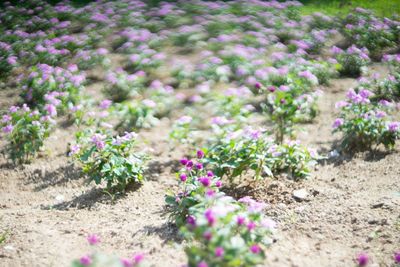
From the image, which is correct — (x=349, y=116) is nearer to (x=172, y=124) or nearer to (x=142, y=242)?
(x=172, y=124)

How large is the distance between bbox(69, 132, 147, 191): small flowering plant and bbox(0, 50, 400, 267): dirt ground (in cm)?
17

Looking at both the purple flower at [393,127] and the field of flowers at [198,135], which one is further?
the purple flower at [393,127]

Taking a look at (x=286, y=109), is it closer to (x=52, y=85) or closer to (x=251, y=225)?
(x=251, y=225)

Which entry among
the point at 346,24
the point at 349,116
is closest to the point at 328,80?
the point at 349,116

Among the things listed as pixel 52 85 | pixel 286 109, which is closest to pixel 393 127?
pixel 286 109

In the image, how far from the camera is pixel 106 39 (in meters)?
7.16

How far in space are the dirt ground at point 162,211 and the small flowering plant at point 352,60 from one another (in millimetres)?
1413

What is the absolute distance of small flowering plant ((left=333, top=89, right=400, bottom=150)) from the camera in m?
4.69

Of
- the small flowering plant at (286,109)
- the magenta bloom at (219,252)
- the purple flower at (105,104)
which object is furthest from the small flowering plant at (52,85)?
the magenta bloom at (219,252)

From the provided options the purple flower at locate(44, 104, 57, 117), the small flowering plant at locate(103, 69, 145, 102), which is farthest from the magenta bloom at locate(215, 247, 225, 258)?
the small flowering plant at locate(103, 69, 145, 102)

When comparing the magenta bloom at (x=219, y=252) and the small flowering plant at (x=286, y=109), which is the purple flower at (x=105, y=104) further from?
the magenta bloom at (x=219, y=252)

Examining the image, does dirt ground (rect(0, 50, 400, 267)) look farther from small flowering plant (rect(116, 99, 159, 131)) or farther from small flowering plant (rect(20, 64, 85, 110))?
small flowering plant (rect(20, 64, 85, 110))

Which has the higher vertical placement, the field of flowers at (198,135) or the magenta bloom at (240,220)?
the magenta bloom at (240,220)

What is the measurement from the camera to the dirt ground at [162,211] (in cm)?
341
